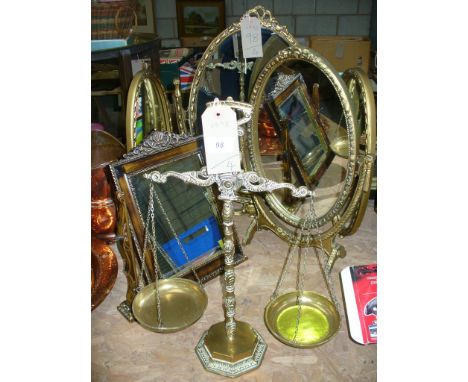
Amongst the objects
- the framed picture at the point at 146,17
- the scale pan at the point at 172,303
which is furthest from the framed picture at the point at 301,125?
the framed picture at the point at 146,17

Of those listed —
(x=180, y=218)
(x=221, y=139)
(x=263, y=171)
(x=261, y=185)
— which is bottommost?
(x=180, y=218)

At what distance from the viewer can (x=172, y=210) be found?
1.61 meters

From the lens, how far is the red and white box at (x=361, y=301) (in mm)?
1386

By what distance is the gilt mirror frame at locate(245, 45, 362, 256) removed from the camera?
142cm

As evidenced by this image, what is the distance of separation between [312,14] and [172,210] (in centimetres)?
226

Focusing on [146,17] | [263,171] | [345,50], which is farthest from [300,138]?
[146,17]

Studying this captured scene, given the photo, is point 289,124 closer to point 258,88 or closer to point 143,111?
point 258,88

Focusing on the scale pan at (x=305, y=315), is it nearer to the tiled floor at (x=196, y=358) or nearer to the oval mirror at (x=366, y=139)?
the tiled floor at (x=196, y=358)

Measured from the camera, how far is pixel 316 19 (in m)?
3.20

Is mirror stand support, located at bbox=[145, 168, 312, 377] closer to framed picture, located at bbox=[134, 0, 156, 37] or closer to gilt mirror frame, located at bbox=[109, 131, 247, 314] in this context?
gilt mirror frame, located at bbox=[109, 131, 247, 314]

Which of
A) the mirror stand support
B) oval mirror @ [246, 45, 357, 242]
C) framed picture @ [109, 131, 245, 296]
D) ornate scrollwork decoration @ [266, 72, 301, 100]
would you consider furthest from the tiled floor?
ornate scrollwork decoration @ [266, 72, 301, 100]

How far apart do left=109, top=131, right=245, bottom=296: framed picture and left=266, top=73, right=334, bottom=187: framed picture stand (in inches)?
15.6

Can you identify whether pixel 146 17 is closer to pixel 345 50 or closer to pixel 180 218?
pixel 345 50

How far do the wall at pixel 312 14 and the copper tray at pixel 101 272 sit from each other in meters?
2.25
